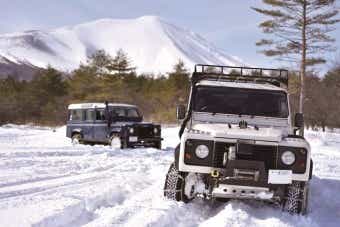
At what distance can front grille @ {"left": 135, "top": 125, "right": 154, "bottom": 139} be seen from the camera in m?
19.2

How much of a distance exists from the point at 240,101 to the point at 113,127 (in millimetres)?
11721

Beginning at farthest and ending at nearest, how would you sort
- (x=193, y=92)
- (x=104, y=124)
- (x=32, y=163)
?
(x=104, y=124) < (x=32, y=163) < (x=193, y=92)

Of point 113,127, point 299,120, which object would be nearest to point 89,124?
point 113,127

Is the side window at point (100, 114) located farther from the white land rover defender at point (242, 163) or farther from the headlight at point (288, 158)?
the headlight at point (288, 158)

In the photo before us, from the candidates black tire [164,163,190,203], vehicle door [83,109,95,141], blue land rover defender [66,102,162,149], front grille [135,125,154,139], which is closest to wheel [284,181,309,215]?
black tire [164,163,190,203]

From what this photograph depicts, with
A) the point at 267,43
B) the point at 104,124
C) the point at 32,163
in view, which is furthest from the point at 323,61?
the point at 32,163

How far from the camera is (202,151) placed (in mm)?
7094

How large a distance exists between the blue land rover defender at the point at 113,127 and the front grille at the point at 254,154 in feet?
39.7

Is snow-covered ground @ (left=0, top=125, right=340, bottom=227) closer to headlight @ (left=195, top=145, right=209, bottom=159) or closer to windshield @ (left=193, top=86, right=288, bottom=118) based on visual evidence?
headlight @ (left=195, top=145, right=209, bottom=159)

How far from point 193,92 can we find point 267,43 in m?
24.1

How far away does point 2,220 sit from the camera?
6145mm

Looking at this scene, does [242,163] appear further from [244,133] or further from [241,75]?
[241,75]

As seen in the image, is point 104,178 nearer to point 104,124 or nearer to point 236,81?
point 236,81

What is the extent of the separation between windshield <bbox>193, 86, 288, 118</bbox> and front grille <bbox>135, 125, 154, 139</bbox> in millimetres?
10728
